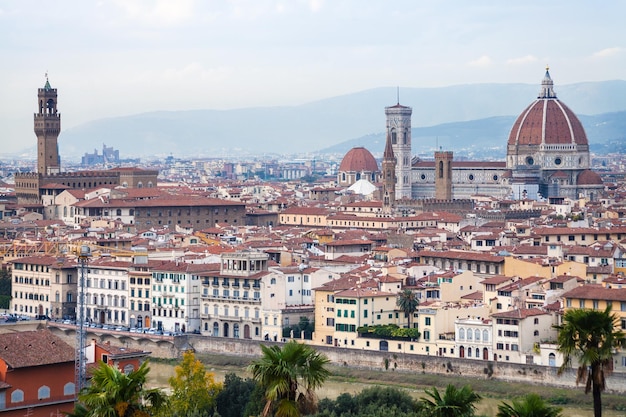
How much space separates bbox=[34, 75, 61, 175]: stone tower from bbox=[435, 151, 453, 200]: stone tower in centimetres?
2362

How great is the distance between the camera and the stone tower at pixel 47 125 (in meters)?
106

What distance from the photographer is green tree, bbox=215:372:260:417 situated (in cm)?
3516

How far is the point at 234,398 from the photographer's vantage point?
35.7 meters

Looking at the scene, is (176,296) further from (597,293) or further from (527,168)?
(527,168)

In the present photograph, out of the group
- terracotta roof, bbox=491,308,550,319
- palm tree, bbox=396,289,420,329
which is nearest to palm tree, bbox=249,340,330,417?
terracotta roof, bbox=491,308,550,319

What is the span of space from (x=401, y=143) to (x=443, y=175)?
14602 mm

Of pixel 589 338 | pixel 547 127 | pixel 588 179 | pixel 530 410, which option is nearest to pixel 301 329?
pixel 589 338

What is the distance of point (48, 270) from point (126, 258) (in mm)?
2813

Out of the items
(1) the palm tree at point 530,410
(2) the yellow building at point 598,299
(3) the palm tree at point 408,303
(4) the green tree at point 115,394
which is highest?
(4) the green tree at point 115,394

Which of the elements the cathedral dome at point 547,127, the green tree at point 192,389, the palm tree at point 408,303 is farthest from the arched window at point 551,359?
the cathedral dome at point 547,127

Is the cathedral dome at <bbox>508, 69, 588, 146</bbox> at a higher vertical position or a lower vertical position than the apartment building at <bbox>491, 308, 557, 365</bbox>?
higher

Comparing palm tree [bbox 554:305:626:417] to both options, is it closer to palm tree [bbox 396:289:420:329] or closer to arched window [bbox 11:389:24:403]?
arched window [bbox 11:389:24:403]

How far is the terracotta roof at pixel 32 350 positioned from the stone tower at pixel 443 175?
7888 centimetres

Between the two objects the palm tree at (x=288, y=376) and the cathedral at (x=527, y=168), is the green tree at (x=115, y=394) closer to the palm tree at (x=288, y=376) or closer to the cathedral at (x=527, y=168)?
the palm tree at (x=288, y=376)
